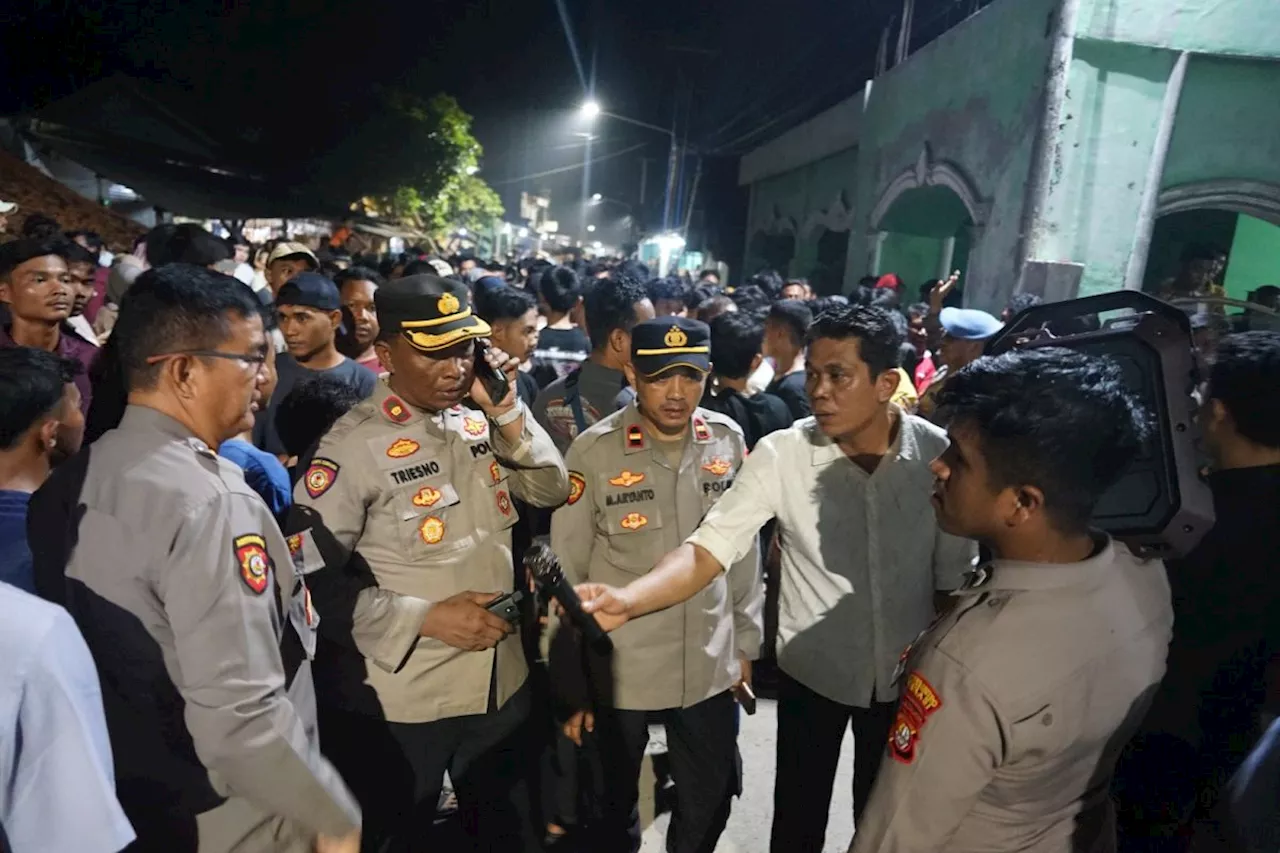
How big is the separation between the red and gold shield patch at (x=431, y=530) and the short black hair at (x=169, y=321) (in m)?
0.87

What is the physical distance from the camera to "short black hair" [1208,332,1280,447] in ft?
6.81

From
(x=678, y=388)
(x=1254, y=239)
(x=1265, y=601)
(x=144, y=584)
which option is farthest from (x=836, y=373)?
(x=1254, y=239)

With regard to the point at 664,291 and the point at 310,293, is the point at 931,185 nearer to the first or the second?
the point at 664,291

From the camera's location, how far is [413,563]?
232cm

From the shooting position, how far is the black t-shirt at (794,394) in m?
4.12

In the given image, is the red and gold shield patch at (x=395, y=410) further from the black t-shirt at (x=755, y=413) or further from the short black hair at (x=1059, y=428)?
the black t-shirt at (x=755, y=413)

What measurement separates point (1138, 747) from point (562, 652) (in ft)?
6.19

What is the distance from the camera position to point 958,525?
151 centimetres

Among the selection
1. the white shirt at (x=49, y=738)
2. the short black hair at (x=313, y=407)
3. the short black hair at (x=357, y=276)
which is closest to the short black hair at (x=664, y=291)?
the short black hair at (x=357, y=276)

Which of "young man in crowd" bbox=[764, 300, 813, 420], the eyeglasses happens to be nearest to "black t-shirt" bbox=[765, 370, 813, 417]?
"young man in crowd" bbox=[764, 300, 813, 420]

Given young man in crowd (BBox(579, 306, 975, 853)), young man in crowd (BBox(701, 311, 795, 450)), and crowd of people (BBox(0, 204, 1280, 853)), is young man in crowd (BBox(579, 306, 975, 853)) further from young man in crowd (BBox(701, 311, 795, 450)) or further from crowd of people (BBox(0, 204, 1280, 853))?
young man in crowd (BBox(701, 311, 795, 450))

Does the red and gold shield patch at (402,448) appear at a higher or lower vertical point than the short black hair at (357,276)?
lower

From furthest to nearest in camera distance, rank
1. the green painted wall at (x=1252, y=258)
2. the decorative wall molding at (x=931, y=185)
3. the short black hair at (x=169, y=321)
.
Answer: the green painted wall at (x=1252, y=258)
the decorative wall molding at (x=931, y=185)
the short black hair at (x=169, y=321)

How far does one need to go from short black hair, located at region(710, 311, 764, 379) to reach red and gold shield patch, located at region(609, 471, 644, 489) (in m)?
1.39
